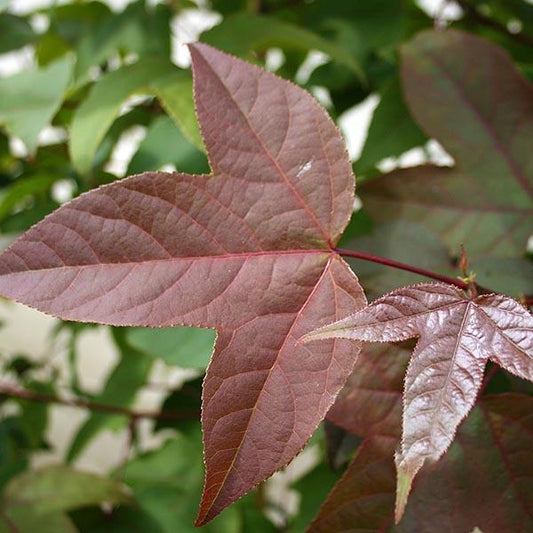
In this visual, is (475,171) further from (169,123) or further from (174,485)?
(174,485)

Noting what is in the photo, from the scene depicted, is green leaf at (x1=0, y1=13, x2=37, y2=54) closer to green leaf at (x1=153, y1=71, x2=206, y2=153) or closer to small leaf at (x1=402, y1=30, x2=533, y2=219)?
green leaf at (x1=153, y1=71, x2=206, y2=153)

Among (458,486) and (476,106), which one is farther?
(476,106)

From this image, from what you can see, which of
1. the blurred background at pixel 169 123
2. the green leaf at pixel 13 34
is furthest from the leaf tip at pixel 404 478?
the green leaf at pixel 13 34

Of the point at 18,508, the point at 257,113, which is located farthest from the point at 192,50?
the point at 18,508

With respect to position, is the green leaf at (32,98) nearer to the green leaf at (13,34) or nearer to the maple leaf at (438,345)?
the green leaf at (13,34)

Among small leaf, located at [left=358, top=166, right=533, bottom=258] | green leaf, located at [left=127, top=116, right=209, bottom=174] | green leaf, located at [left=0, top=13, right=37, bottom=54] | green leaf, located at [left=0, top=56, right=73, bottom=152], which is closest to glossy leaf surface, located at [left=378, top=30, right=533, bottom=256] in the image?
small leaf, located at [left=358, top=166, right=533, bottom=258]

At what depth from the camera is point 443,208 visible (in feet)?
1.31

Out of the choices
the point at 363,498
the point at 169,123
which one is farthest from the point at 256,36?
the point at 363,498

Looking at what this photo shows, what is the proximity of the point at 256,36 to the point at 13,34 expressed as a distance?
26 cm

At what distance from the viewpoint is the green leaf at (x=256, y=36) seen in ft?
1.47

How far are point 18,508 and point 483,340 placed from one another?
0.34 meters

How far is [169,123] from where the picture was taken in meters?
0.43

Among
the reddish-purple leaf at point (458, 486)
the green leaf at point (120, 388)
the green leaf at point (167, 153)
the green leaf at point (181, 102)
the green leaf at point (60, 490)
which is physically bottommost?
the green leaf at point (120, 388)

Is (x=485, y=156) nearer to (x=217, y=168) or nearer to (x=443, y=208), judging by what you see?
(x=443, y=208)
